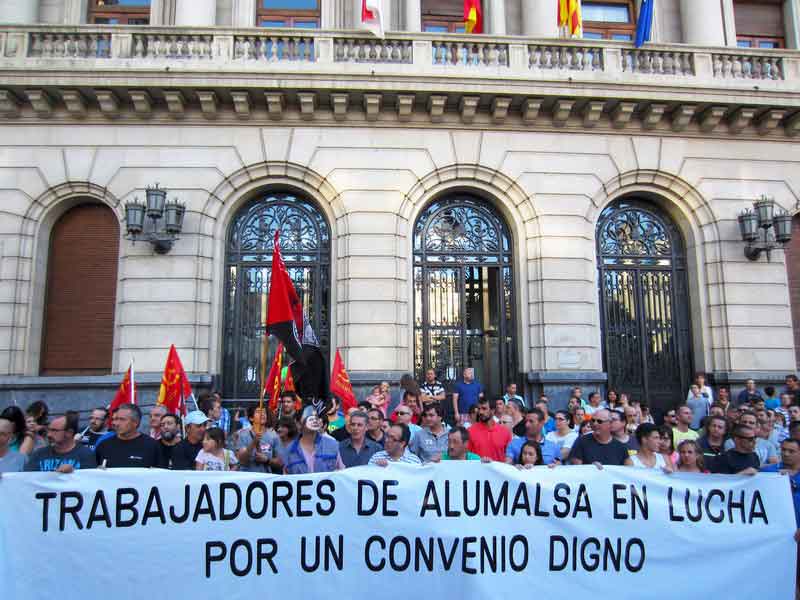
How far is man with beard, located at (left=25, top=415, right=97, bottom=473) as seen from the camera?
17.6 feet

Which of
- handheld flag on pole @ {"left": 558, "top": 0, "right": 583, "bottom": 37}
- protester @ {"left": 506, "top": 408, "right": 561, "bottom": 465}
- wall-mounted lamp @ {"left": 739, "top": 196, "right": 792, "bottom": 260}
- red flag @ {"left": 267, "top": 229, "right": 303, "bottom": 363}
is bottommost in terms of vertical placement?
protester @ {"left": 506, "top": 408, "right": 561, "bottom": 465}

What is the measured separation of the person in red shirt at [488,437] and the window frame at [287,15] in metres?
12.7

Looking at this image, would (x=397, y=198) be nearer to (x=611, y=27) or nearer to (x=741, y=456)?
(x=611, y=27)

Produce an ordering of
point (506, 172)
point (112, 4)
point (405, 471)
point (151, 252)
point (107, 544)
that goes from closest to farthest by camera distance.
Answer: point (107, 544), point (405, 471), point (151, 252), point (506, 172), point (112, 4)

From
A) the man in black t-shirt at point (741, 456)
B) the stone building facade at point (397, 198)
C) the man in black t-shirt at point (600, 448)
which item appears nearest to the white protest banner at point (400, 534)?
the man in black t-shirt at point (741, 456)

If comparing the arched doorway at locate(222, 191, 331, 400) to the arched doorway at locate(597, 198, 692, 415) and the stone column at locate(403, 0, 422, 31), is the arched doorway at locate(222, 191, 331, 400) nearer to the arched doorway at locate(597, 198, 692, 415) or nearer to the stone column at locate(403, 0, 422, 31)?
the stone column at locate(403, 0, 422, 31)

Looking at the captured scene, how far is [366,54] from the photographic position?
44.2 ft

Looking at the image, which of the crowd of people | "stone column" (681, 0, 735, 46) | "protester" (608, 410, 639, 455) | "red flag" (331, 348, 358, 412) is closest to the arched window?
the crowd of people

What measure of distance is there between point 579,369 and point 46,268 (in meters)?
12.6

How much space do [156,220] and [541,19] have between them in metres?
11.1

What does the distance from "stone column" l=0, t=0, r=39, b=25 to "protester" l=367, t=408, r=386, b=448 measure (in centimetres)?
1409

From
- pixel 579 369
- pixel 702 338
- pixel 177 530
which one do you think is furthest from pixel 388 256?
pixel 177 530

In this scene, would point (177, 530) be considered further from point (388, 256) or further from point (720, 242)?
point (720, 242)

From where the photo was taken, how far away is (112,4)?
15453mm
